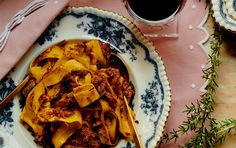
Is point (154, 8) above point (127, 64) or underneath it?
above

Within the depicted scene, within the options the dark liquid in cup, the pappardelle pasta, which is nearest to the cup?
the dark liquid in cup

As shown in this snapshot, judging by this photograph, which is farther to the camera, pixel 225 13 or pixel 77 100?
pixel 225 13

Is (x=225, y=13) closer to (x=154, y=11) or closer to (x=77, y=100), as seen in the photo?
(x=154, y=11)

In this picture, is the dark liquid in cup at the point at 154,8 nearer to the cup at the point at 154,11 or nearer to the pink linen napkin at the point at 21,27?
the cup at the point at 154,11

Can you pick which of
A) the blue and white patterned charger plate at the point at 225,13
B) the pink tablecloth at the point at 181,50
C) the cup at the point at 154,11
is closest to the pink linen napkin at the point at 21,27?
the pink tablecloth at the point at 181,50

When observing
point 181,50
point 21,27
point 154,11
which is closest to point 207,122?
point 181,50
